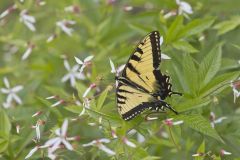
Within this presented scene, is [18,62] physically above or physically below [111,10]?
below

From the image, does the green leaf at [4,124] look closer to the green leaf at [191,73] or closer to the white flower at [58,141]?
the white flower at [58,141]

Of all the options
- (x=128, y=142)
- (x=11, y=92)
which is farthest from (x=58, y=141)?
(x=11, y=92)

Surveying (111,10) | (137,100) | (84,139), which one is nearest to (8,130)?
(84,139)

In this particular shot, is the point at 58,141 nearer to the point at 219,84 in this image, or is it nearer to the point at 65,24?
the point at 219,84

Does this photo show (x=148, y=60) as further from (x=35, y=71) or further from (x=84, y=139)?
(x=35, y=71)

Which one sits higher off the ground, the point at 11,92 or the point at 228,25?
the point at 228,25

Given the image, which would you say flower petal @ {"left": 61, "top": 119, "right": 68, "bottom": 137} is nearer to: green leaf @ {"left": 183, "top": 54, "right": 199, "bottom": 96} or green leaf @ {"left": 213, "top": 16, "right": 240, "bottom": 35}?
green leaf @ {"left": 183, "top": 54, "right": 199, "bottom": 96}
